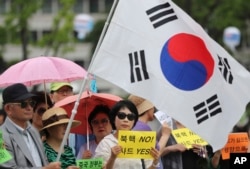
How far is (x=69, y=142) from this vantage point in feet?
39.0

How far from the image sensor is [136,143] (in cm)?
1020

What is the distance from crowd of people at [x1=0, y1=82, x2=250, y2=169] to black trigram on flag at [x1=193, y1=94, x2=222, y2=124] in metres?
0.86

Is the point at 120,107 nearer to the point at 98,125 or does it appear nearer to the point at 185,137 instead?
the point at 98,125

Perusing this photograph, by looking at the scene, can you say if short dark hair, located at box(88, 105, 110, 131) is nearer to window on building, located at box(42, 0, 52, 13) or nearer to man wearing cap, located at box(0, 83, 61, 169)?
man wearing cap, located at box(0, 83, 61, 169)

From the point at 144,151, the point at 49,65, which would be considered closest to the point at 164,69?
the point at 144,151

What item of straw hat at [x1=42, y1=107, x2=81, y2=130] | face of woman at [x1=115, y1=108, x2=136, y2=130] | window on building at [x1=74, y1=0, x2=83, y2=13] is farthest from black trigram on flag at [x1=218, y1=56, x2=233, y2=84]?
window on building at [x1=74, y1=0, x2=83, y2=13]

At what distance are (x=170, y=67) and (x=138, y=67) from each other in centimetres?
27

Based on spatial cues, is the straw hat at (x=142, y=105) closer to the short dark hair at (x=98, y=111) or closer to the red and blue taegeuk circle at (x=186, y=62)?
the short dark hair at (x=98, y=111)

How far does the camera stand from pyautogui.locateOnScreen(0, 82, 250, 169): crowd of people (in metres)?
9.96

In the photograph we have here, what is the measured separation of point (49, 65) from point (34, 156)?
2.02m

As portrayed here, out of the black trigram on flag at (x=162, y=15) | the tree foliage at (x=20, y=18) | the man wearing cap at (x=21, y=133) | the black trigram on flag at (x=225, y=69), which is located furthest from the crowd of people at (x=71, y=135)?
the tree foliage at (x=20, y=18)

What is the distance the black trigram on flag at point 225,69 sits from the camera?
9.82m

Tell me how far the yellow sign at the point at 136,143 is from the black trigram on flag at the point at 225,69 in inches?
36.7

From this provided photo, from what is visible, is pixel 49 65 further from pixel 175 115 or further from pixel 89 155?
pixel 175 115
